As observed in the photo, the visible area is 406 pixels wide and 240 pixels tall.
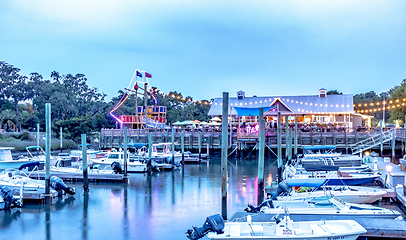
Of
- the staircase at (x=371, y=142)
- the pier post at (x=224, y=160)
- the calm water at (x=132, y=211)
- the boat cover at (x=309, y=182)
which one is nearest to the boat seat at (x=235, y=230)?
the pier post at (x=224, y=160)

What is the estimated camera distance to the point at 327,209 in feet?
40.7

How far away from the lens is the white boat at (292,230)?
9.27 m

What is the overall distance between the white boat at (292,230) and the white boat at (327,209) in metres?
2.00

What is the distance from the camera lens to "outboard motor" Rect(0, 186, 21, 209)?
1650 cm

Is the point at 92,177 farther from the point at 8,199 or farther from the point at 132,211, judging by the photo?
the point at 132,211

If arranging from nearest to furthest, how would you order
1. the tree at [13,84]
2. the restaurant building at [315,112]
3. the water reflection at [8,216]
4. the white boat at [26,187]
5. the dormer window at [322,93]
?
the water reflection at [8,216], the white boat at [26,187], the restaurant building at [315,112], the dormer window at [322,93], the tree at [13,84]

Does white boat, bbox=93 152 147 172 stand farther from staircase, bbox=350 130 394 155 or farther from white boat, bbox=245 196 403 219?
staircase, bbox=350 130 394 155

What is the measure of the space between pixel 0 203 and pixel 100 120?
45.8 m

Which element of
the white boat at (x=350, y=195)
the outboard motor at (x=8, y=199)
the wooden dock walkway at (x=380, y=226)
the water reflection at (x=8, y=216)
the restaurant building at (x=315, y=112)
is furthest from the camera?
the restaurant building at (x=315, y=112)

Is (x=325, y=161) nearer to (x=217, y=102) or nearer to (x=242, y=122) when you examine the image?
(x=242, y=122)

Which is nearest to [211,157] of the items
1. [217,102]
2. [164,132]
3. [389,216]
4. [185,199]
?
[164,132]

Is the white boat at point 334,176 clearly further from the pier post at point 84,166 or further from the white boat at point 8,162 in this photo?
the white boat at point 8,162

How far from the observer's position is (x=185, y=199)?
772 inches

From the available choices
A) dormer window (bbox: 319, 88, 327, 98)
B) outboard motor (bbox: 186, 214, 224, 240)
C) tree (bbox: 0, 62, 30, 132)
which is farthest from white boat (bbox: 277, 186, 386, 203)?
tree (bbox: 0, 62, 30, 132)
